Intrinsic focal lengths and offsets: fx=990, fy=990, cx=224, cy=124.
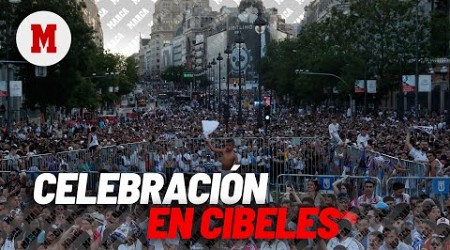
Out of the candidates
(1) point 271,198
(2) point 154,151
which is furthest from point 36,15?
(1) point 271,198

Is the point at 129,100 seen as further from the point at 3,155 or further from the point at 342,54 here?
the point at 3,155

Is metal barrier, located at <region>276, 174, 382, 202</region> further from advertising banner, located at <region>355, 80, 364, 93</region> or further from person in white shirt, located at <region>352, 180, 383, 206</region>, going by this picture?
advertising banner, located at <region>355, 80, 364, 93</region>

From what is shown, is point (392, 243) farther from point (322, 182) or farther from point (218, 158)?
point (218, 158)

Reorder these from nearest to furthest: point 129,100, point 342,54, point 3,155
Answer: point 3,155 < point 342,54 < point 129,100

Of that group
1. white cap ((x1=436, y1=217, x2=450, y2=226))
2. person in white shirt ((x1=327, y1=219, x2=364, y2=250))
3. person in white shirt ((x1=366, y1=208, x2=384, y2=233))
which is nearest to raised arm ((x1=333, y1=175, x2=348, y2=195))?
person in white shirt ((x1=366, y1=208, x2=384, y2=233))

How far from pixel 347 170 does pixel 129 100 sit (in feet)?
471

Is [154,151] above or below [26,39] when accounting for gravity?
below

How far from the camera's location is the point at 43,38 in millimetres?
43625

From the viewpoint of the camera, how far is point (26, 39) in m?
48.5

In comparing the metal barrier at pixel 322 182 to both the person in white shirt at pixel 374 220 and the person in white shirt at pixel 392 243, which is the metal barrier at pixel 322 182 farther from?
the person in white shirt at pixel 392 243

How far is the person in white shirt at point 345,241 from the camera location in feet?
33.7

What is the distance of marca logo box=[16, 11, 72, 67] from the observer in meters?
44.8

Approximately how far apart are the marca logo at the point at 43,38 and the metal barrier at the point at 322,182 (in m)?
27.7

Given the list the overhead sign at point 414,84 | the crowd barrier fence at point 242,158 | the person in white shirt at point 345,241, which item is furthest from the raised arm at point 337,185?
the overhead sign at point 414,84
